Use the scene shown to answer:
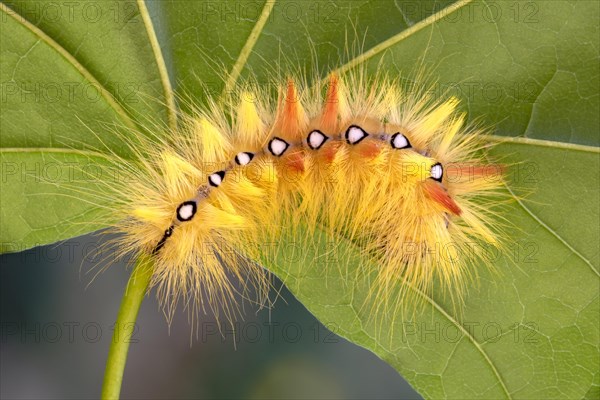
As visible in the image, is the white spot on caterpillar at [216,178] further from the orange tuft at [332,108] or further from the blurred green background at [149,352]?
the blurred green background at [149,352]

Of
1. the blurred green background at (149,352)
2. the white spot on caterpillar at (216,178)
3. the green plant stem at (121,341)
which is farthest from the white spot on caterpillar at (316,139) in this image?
the blurred green background at (149,352)

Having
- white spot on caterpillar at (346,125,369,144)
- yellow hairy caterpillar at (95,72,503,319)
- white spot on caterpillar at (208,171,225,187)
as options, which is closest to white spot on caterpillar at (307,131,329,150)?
yellow hairy caterpillar at (95,72,503,319)

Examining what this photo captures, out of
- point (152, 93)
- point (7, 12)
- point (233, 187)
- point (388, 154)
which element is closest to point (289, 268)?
point (233, 187)

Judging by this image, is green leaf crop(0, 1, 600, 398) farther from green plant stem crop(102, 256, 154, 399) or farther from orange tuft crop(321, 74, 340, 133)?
green plant stem crop(102, 256, 154, 399)

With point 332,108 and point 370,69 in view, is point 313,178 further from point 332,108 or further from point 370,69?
point 370,69

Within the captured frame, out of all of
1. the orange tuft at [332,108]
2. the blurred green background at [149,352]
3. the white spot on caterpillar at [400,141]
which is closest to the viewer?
the orange tuft at [332,108]

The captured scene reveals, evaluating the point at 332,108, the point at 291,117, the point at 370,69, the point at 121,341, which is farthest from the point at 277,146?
the point at 121,341
